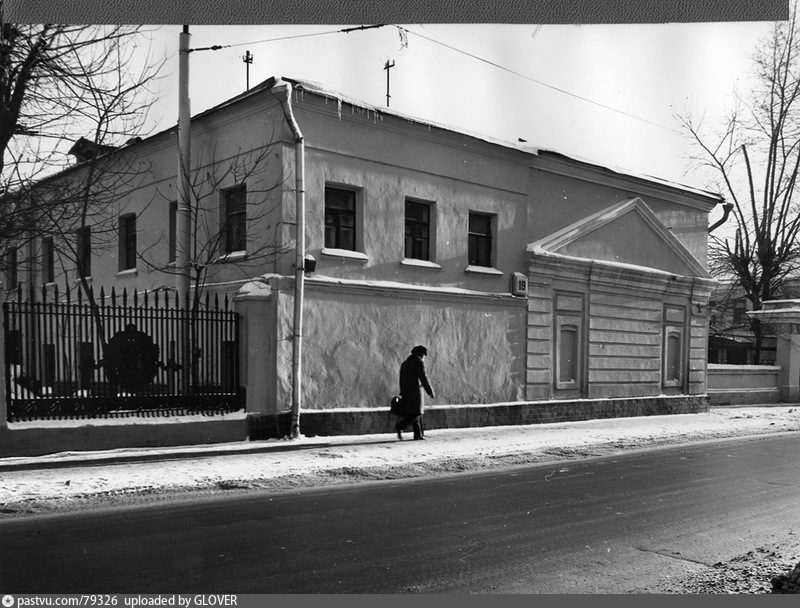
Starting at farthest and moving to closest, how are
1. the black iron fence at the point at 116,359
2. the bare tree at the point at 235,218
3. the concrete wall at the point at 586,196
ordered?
the concrete wall at the point at 586,196 → the bare tree at the point at 235,218 → the black iron fence at the point at 116,359

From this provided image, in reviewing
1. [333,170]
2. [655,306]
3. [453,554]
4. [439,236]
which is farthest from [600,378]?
[453,554]

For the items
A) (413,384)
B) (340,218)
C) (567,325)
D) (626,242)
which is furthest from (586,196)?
(413,384)

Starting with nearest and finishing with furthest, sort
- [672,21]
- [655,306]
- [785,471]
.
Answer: [672,21] < [785,471] < [655,306]

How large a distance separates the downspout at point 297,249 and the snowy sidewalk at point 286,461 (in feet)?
2.55

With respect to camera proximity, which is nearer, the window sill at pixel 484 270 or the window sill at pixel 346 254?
the window sill at pixel 346 254

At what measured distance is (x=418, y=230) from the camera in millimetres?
15297

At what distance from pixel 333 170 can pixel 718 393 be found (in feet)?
52.1

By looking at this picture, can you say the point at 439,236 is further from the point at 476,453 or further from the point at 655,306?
the point at 655,306

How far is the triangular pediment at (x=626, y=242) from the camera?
17.8 m

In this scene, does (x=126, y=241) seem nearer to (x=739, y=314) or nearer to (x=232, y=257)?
(x=232, y=257)

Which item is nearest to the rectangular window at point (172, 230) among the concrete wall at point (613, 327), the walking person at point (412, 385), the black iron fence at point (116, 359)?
the black iron fence at point (116, 359)

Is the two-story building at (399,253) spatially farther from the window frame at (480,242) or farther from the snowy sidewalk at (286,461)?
the snowy sidewalk at (286,461)

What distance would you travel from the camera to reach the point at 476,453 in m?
11.8

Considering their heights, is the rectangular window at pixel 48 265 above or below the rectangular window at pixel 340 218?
below
